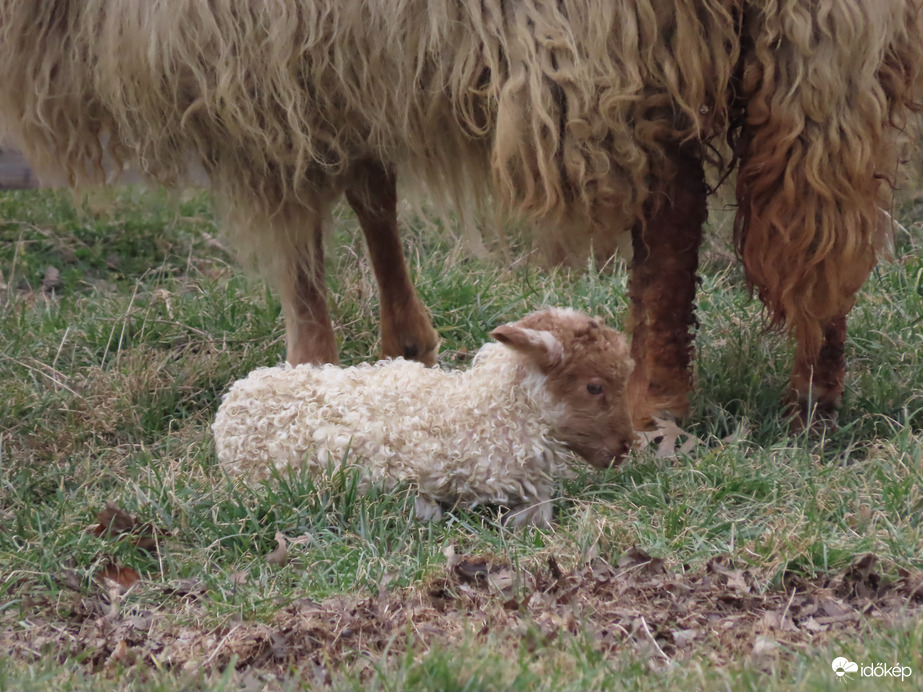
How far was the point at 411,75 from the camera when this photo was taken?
3521 millimetres

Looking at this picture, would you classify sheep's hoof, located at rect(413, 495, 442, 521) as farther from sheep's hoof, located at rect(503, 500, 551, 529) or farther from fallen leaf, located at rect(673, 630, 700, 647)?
fallen leaf, located at rect(673, 630, 700, 647)

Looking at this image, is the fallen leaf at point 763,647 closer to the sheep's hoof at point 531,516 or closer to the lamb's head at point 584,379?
the sheep's hoof at point 531,516

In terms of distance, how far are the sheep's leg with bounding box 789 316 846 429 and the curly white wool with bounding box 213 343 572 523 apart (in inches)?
36.9

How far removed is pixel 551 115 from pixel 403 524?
1.30 meters

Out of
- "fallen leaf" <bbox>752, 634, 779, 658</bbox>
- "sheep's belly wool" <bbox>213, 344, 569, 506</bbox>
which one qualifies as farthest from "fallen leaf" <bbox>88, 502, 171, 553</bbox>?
"fallen leaf" <bbox>752, 634, 779, 658</bbox>

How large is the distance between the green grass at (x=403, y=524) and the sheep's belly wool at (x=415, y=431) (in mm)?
92

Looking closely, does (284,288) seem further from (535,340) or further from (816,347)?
(816,347)

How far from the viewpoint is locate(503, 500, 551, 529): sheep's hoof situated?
3.33 m

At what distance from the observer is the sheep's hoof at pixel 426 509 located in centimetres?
338

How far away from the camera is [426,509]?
3402mm

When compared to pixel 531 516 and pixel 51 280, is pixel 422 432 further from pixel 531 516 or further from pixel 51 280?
pixel 51 280

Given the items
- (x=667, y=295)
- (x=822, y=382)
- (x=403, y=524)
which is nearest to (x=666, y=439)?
(x=667, y=295)

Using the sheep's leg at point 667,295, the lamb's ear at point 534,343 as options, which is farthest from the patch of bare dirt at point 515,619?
the sheep's leg at point 667,295

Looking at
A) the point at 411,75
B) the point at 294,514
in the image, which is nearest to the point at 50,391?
the point at 294,514
